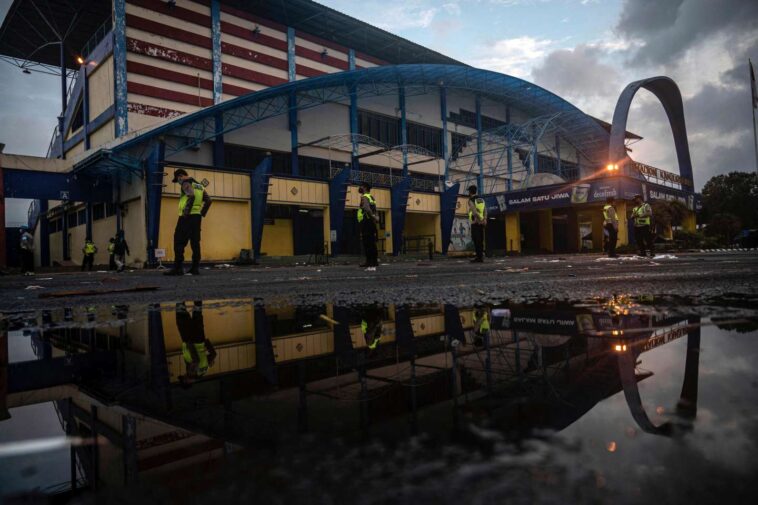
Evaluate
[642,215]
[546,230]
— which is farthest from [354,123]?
[642,215]

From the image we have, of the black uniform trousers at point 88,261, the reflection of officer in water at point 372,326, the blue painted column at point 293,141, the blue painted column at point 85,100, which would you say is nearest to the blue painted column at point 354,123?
the blue painted column at point 293,141

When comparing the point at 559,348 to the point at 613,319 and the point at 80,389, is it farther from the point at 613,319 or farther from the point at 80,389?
the point at 80,389

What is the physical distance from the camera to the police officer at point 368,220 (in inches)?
369

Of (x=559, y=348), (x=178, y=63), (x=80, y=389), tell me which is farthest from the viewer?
(x=178, y=63)

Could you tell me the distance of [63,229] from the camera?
32.4 meters

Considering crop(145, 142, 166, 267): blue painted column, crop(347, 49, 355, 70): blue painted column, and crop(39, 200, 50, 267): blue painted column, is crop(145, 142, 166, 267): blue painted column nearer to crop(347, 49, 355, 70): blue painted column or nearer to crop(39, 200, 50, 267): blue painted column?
crop(347, 49, 355, 70): blue painted column

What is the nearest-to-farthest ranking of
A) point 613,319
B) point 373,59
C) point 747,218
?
point 613,319 → point 373,59 → point 747,218

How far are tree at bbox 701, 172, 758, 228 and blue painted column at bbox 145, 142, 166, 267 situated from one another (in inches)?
2206

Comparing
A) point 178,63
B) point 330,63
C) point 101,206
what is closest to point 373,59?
point 330,63

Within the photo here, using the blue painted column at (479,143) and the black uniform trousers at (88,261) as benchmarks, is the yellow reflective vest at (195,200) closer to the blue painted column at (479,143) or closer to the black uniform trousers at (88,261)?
the black uniform trousers at (88,261)

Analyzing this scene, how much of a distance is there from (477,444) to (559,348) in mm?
897

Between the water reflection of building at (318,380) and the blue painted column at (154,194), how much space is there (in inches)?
766

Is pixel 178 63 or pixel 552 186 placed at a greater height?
pixel 178 63

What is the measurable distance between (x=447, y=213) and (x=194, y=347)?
A: 2994 centimetres
